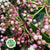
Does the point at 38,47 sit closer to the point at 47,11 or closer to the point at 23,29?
the point at 23,29

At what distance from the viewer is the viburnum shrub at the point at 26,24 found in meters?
0.69

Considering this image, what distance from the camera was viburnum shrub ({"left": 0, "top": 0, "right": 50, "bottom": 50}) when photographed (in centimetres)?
69

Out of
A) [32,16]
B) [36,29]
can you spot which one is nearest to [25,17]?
[32,16]

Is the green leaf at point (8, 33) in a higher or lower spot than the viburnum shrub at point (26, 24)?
lower

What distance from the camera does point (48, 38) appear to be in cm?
68

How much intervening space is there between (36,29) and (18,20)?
0.15 m

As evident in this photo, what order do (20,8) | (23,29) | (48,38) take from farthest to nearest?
(20,8), (23,29), (48,38)

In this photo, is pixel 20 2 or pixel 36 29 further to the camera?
pixel 20 2

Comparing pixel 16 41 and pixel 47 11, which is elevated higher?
pixel 47 11

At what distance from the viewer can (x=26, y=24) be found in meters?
0.82

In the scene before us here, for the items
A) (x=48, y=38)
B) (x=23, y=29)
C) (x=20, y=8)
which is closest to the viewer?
(x=48, y=38)

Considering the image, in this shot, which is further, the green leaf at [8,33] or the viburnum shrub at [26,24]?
the green leaf at [8,33]

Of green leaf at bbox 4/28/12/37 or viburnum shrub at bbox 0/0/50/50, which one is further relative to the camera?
green leaf at bbox 4/28/12/37

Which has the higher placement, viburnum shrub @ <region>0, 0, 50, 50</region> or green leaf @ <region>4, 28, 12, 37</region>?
viburnum shrub @ <region>0, 0, 50, 50</region>
